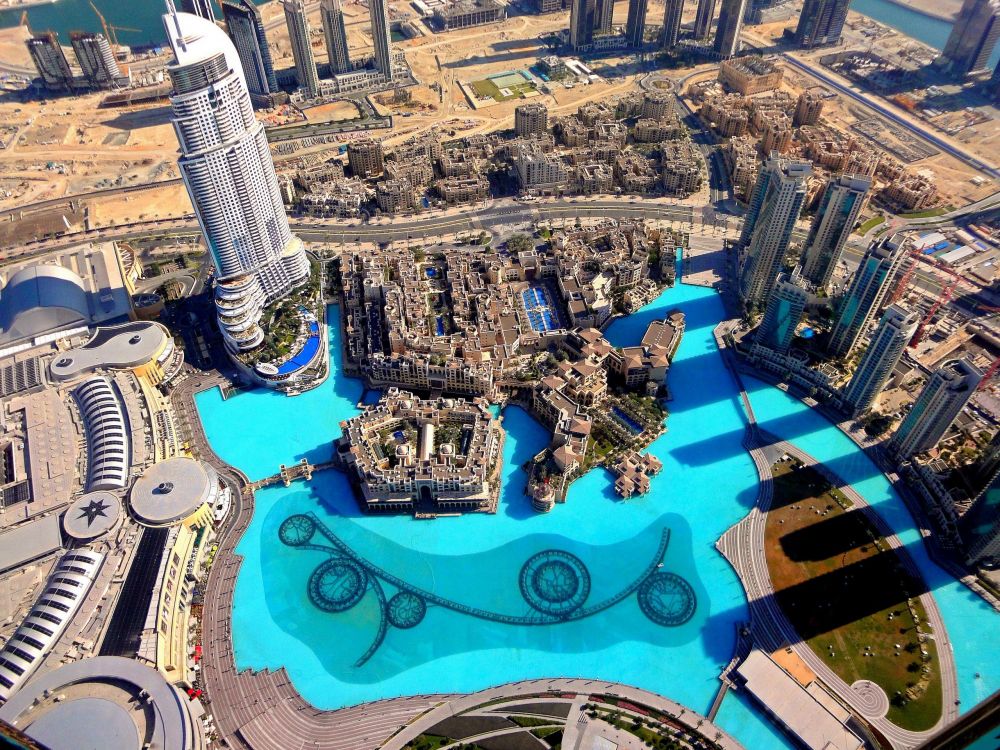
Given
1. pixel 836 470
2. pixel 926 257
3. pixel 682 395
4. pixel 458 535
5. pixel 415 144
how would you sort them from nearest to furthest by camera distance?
pixel 458 535 < pixel 836 470 < pixel 682 395 < pixel 926 257 < pixel 415 144

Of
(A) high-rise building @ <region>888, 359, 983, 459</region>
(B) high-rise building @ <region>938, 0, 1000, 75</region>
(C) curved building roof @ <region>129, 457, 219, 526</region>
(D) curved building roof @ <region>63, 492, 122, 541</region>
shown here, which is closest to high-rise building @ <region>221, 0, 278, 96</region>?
(C) curved building roof @ <region>129, 457, 219, 526</region>

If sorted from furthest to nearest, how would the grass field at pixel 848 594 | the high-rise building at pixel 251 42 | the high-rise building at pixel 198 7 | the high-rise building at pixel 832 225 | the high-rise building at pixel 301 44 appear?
the high-rise building at pixel 301 44 → the high-rise building at pixel 251 42 → the high-rise building at pixel 198 7 → the high-rise building at pixel 832 225 → the grass field at pixel 848 594

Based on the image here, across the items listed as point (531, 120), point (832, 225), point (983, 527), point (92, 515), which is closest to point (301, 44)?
point (531, 120)

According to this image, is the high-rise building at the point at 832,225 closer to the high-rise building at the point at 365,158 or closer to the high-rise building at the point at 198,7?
the high-rise building at the point at 365,158

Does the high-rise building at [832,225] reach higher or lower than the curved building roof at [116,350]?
higher

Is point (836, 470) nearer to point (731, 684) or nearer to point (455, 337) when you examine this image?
point (731, 684)

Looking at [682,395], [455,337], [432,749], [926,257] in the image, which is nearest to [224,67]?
[455,337]

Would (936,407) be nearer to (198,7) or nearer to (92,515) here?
(92,515)

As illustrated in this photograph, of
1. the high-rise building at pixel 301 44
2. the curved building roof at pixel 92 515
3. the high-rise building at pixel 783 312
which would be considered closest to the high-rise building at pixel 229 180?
the curved building roof at pixel 92 515
